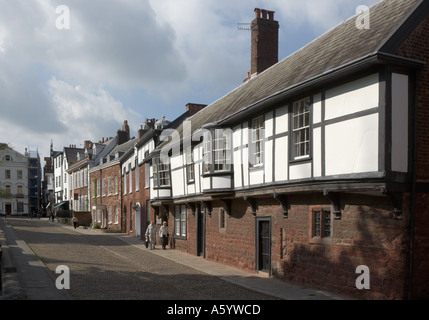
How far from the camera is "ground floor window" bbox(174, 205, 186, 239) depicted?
2361 cm

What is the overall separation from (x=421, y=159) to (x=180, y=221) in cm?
1534

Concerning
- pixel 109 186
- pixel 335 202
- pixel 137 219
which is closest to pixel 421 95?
pixel 335 202

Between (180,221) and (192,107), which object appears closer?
(180,221)

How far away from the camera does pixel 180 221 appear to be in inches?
950

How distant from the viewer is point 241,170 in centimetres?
1648

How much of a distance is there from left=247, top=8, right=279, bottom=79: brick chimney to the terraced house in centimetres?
528

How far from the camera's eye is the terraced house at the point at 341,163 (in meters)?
10.3

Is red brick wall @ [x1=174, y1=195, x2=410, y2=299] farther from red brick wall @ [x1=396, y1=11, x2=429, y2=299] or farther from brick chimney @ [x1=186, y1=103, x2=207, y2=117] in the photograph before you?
brick chimney @ [x1=186, y1=103, x2=207, y2=117]

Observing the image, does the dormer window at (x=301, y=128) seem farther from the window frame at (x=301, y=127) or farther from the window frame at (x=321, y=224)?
the window frame at (x=321, y=224)

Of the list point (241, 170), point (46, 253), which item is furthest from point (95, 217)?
point (241, 170)

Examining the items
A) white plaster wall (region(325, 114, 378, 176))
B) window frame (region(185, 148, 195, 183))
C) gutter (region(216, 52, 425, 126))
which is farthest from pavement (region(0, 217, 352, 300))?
gutter (region(216, 52, 425, 126))

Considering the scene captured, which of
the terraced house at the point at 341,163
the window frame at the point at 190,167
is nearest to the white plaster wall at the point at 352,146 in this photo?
the terraced house at the point at 341,163

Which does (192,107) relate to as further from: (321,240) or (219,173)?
(321,240)

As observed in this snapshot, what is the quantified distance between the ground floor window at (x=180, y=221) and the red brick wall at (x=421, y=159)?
1438cm
